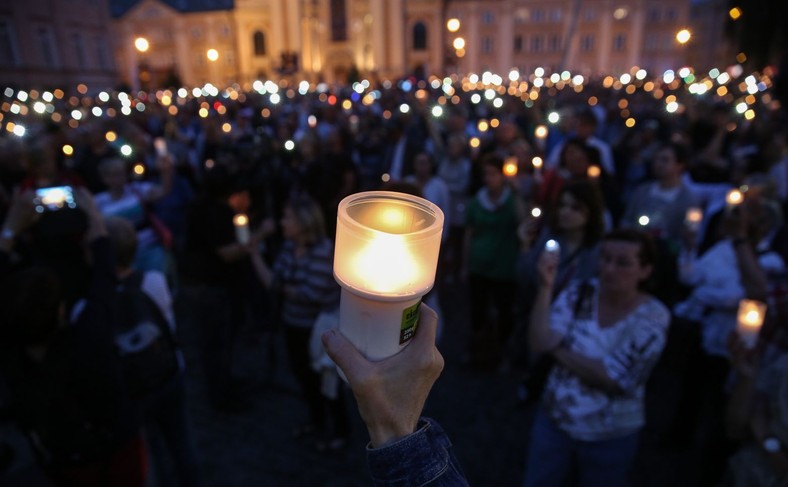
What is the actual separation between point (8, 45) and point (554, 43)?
51186 millimetres

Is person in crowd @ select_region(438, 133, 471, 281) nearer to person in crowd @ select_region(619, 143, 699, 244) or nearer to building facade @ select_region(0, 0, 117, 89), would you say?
person in crowd @ select_region(619, 143, 699, 244)

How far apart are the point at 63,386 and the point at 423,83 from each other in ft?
75.4

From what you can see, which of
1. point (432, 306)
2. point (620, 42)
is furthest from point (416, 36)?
point (432, 306)

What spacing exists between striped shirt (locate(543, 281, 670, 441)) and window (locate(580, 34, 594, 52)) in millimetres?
62837

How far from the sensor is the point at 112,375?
6.48ft

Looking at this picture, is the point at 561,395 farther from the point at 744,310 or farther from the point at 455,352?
the point at 455,352

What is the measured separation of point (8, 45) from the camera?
23766 millimetres

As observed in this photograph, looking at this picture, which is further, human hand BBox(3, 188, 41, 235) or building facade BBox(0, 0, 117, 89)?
building facade BBox(0, 0, 117, 89)

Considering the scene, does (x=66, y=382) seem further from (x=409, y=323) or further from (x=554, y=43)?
(x=554, y=43)

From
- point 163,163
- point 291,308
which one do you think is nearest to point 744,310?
point 291,308

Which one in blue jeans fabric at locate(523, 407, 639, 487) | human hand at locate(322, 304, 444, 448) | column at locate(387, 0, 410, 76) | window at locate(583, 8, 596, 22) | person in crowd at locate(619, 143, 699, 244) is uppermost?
window at locate(583, 8, 596, 22)

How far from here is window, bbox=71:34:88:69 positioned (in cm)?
2777

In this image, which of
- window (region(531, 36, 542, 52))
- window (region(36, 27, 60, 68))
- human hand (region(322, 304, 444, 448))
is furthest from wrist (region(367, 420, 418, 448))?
window (region(531, 36, 542, 52))

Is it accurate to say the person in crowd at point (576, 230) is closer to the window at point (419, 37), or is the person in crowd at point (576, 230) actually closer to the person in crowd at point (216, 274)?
the person in crowd at point (216, 274)
